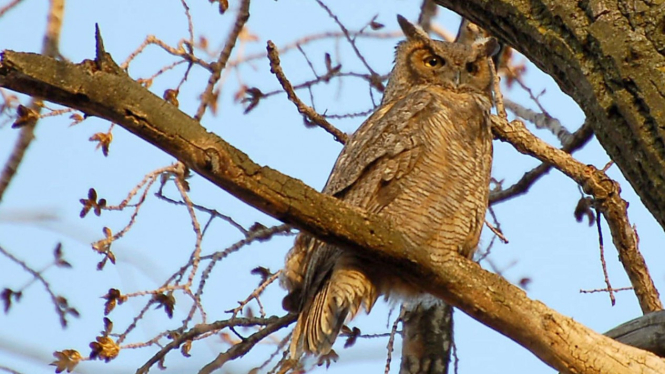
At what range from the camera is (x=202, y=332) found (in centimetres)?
277

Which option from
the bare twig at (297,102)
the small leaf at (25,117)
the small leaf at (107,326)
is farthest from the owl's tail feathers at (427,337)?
the small leaf at (25,117)

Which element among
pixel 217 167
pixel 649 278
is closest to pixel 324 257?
pixel 649 278

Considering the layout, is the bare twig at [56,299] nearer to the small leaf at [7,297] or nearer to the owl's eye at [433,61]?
the small leaf at [7,297]

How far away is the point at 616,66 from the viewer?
6.10ft

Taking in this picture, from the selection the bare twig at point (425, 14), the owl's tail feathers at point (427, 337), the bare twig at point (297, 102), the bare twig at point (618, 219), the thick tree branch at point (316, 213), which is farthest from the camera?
the bare twig at point (425, 14)

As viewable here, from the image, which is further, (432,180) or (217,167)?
(432,180)

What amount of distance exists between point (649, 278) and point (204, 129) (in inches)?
62.8

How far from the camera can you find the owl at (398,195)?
117 inches

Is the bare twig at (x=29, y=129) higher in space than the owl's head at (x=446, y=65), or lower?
lower

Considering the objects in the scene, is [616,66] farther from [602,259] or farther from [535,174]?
[535,174]

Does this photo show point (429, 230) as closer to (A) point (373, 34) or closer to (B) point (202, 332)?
(B) point (202, 332)

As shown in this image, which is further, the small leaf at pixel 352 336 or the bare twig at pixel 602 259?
the small leaf at pixel 352 336

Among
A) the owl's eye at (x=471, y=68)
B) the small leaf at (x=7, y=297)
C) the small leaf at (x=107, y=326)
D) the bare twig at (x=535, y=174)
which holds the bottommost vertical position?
the small leaf at (x=107, y=326)

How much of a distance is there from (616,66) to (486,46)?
84.2 inches
